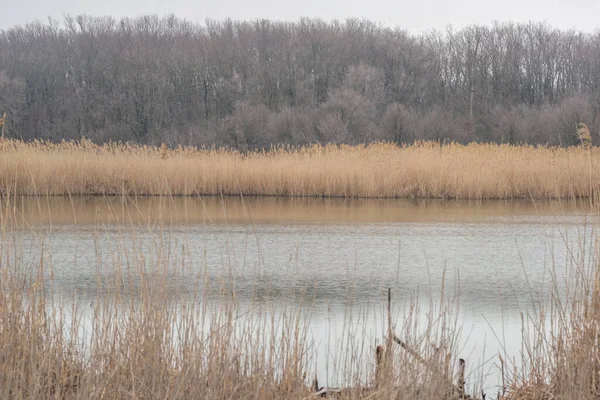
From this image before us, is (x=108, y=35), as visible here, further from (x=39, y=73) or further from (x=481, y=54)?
(x=481, y=54)

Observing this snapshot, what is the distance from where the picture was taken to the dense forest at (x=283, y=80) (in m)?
46.5

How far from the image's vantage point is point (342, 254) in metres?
8.05

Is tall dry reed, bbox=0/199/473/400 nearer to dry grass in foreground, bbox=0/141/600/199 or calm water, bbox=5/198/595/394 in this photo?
calm water, bbox=5/198/595/394

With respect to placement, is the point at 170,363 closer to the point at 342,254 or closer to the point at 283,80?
the point at 342,254

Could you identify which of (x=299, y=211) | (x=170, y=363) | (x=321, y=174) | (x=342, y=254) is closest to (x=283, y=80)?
(x=321, y=174)

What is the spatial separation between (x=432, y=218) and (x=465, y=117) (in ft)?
110

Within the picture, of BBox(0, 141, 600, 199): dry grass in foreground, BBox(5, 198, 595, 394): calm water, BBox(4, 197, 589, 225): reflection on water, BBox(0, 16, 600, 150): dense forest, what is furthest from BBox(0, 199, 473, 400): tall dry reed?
BBox(0, 16, 600, 150): dense forest

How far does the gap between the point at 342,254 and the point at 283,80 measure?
143 ft

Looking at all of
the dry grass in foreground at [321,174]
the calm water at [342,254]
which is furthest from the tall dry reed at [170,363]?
the dry grass in foreground at [321,174]

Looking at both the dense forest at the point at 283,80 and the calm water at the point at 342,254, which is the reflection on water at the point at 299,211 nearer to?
the calm water at the point at 342,254

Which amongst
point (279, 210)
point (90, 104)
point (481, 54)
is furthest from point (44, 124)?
point (279, 210)

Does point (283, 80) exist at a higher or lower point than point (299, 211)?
higher

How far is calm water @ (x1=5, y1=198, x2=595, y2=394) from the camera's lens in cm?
463

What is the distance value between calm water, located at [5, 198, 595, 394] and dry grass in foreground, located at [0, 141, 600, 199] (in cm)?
96
